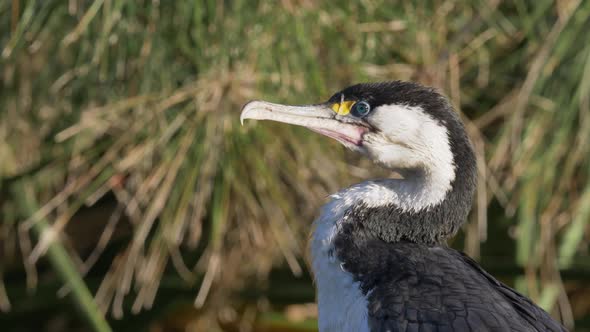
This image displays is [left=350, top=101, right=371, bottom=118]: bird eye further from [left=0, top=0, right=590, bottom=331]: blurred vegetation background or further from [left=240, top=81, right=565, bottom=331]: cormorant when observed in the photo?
[left=0, top=0, right=590, bottom=331]: blurred vegetation background

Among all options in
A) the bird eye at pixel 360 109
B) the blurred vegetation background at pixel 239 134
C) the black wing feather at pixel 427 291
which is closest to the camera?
the black wing feather at pixel 427 291

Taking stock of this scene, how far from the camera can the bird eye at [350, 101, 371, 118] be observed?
8.89 feet

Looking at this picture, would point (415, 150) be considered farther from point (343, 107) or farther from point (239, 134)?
point (239, 134)

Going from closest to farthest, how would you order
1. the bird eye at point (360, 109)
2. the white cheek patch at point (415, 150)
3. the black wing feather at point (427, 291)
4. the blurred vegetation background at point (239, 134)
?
1. the black wing feather at point (427, 291)
2. the white cheek patch at point (415, 150)
3. the bird eye at point (360, 109)
4. the blurred vegetation background at point (239, 134)

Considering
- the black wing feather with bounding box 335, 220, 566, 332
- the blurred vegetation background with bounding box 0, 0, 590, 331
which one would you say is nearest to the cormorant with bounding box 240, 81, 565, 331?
the black wing feather with bounding box 335, 220, 566, 332

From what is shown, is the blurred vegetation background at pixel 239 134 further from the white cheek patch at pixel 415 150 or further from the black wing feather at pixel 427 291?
the black wing feather at pixel 427 291

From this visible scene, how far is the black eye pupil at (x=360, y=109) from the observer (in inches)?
107

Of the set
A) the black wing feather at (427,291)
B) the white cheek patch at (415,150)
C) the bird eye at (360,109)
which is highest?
the bird eye at (360,109)

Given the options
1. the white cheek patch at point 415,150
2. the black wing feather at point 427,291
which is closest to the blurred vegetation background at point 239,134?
the white cheek patch at point 415,150

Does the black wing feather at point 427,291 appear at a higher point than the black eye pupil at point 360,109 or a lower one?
lower

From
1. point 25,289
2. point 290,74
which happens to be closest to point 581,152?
point 290,74

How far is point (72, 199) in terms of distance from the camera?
13.1 ft

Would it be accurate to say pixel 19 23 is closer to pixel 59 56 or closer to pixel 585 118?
pixel 59 56

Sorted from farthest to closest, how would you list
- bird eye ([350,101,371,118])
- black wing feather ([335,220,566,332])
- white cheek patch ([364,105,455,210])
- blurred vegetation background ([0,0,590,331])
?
blurred vegetation background ([0,0,590,331]), bird eye ([350,101,371,118]), white cheek patch ([364,105,455,210]), black wing feather ([335,220,566,332])
